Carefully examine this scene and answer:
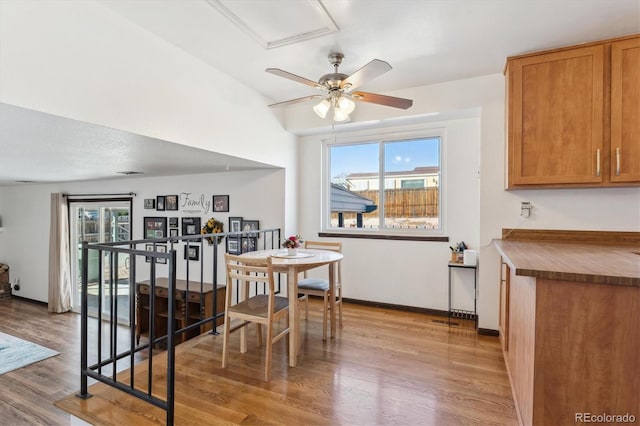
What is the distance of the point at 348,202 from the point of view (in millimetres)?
4289

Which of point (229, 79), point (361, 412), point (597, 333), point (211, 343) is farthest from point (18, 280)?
point (597, 333)

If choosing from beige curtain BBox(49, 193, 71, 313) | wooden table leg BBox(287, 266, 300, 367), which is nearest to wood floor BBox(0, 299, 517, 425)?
wooden table leg BBox(287, 266, 300, 367)

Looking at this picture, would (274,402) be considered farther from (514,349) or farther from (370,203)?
(370,203)

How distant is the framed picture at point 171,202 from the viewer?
16.3 ft

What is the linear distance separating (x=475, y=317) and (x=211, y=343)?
2750mm

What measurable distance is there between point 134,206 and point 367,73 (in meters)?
4.77

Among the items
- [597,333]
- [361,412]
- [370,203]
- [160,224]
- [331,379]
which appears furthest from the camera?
Answer: [160,224]

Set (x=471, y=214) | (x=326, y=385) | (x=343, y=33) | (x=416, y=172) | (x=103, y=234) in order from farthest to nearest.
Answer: (x=103, y=234), (x=416, y=172), (x=471, y=214), (x=343, y=33), (x=326, y=385)

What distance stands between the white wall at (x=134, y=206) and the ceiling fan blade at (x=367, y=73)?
2.02 meters

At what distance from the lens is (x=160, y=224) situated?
5043 mm

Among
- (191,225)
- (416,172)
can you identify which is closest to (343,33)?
(416,172)

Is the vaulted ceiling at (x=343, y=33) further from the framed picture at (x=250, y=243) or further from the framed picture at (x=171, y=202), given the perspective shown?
the framed picture at (x=171, y=202)

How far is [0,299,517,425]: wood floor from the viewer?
1882 millimetres

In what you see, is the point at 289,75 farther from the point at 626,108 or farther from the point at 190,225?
the point at 190,225
